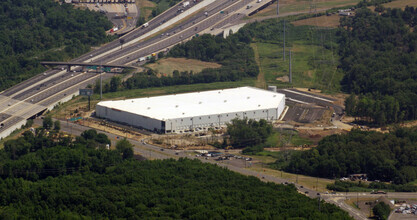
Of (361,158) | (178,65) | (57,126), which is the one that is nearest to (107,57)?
(178,65)

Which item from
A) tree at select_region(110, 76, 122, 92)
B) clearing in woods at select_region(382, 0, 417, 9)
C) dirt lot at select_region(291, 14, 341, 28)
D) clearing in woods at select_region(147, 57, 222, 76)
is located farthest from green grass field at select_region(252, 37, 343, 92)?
tree at select_region(110, 76, 122, 92)

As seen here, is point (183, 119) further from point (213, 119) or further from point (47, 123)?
point (47, 123)

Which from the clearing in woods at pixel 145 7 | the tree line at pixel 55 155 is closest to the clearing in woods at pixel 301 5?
the clearing in woods at pixel 145 7

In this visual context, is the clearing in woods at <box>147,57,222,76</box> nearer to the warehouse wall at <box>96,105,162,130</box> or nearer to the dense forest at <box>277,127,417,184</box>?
the warehouse wall at <box>96,105,162,130</box>

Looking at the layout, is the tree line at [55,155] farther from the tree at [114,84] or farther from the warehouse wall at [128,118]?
the tree at [114,84]

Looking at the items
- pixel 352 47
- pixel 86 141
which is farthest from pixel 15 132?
pixel 352 47
